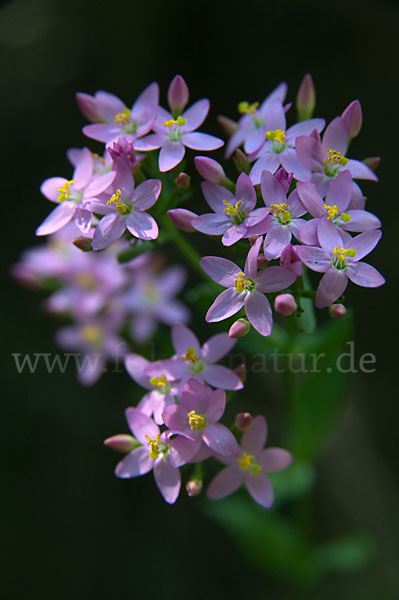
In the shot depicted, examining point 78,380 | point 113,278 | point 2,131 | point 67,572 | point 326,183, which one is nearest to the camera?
point 326,183

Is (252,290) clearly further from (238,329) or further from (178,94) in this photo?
Answer: (178,94)

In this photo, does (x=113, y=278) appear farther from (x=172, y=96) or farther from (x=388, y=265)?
(x=388, y=265)

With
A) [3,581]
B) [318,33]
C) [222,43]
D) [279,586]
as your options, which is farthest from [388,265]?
[3,581]

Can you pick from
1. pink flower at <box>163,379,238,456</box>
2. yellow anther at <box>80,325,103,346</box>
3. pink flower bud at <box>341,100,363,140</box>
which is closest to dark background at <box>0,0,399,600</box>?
yellow anther at <box>80,325,103,346</box>

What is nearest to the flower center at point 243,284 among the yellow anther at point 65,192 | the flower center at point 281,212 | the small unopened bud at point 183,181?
the flower center at point 281,212

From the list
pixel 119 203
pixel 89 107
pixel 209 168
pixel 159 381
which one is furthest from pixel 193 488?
pixel 89 107

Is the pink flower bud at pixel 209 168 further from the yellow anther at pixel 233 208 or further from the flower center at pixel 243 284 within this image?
the flower center at pixel 243 284

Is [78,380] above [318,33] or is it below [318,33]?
below
